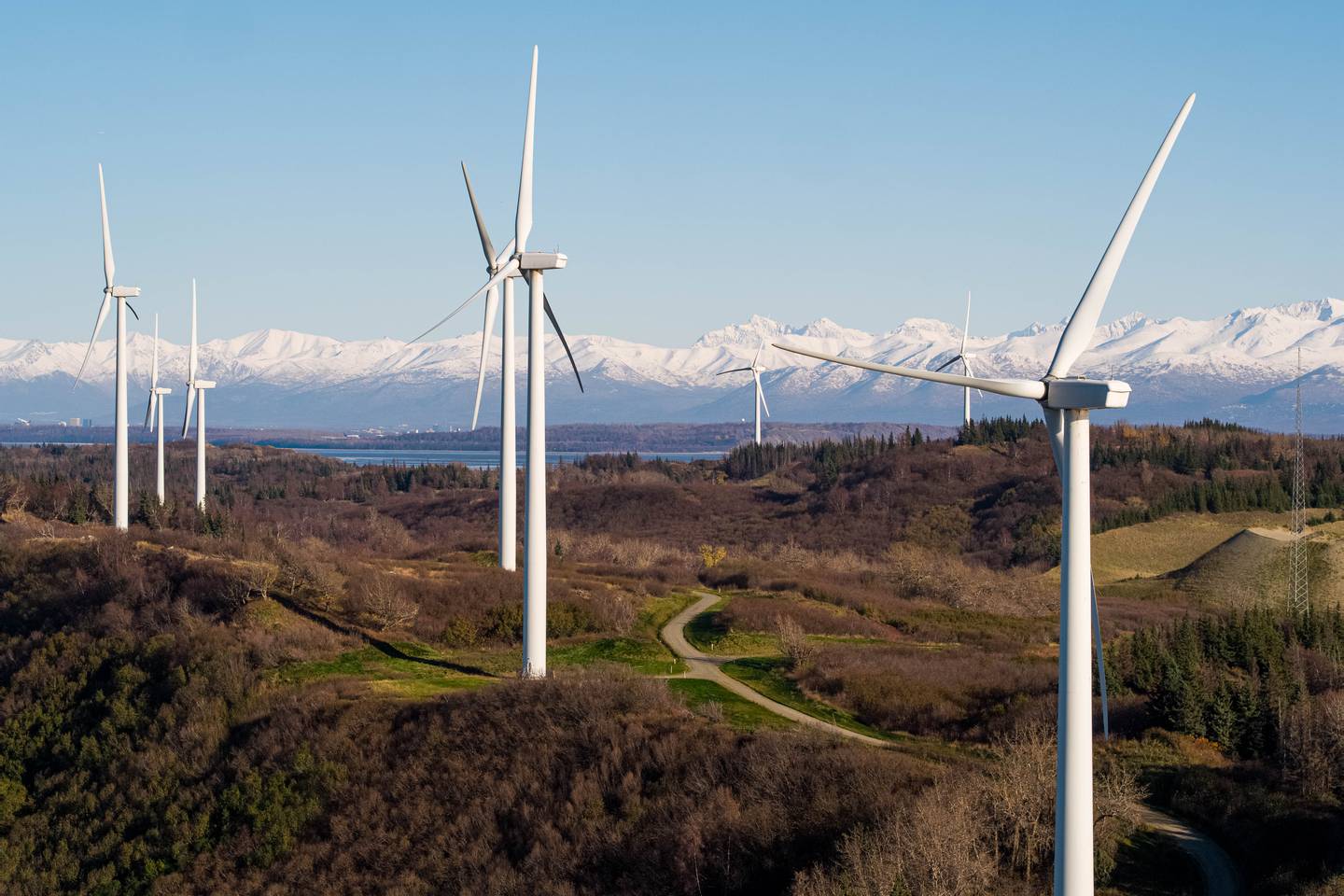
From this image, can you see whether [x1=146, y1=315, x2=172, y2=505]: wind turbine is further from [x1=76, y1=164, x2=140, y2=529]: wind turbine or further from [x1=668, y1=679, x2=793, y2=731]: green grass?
[x1=668, y1=679, x2=793, y2=731]: green grass

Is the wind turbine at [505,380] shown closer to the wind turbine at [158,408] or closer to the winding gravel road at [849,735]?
the winding gravel road at [849,735]

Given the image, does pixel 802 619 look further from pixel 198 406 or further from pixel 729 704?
pixel 198 406

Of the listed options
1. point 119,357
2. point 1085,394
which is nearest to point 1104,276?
point 1085,394

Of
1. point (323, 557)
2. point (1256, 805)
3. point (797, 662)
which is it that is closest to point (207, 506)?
point (323, 557)

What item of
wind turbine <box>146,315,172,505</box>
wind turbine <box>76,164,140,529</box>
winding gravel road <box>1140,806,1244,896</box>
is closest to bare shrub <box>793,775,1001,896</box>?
winding gravel road <box>1140,806,1244,896</box>

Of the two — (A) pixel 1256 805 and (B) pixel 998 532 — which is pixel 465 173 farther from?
(B) pixel 998 532

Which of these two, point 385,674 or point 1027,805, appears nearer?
point 1027,805

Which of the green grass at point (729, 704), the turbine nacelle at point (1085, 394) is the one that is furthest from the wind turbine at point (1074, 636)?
the green grass at point (729, 704)
